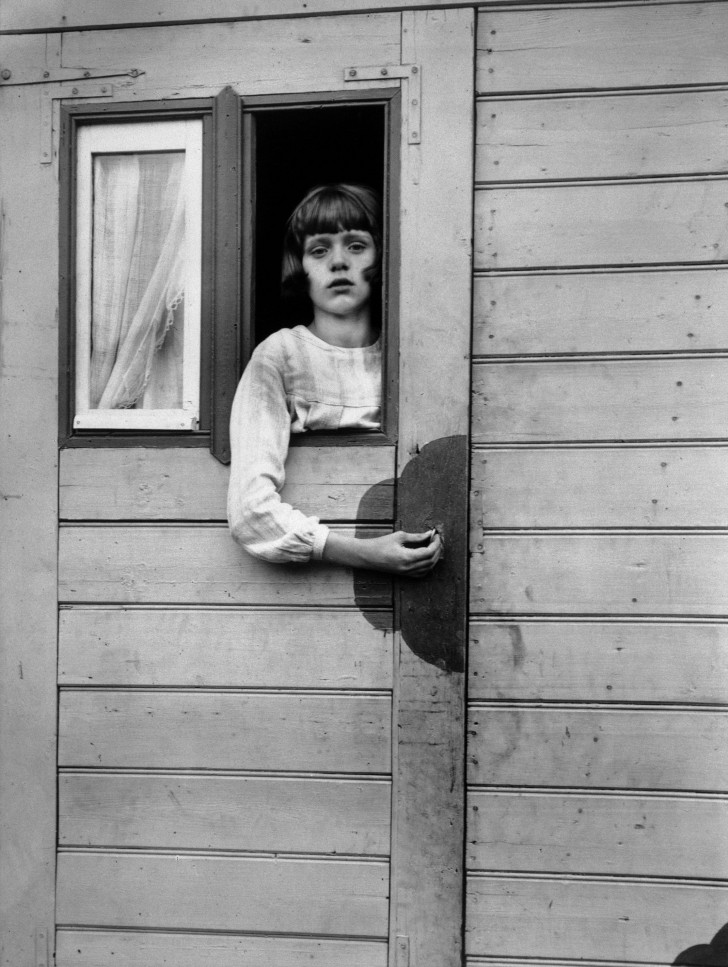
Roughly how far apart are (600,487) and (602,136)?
39.2 inches

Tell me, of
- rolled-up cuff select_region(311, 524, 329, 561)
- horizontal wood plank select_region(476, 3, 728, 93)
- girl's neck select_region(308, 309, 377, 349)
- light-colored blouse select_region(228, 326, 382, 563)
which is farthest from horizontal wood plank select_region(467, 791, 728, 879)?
horizontal wood plank select_region(476, 3, 728, 93)

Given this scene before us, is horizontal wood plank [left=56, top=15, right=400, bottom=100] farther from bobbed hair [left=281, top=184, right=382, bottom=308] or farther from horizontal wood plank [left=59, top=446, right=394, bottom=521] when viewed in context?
horizontal wood plank [left=59, top=446, right=394, bottom=521]

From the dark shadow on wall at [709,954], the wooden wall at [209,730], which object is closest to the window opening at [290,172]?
the wooden wall at [209,730]

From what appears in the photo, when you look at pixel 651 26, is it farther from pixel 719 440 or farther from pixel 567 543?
pixel 567 543

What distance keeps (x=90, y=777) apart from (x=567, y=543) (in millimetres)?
1559

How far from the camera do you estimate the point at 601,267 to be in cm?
266

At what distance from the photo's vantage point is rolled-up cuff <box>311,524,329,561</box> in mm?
2652

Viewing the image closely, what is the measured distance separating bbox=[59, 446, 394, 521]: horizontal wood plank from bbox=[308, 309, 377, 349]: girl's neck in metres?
0.37

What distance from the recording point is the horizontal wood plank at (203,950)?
8.86ft

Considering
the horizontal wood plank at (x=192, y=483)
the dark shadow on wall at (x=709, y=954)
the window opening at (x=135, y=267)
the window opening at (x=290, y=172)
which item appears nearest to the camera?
the dark shadow on wall at (x=709, y=954)

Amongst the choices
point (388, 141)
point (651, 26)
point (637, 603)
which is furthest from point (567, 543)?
point (651, 26)

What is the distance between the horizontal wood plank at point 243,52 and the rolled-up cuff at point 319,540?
128cm

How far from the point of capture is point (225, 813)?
273 cm

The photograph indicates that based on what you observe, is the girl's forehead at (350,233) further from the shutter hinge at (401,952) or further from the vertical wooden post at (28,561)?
the shutter hinge at (401,952)
